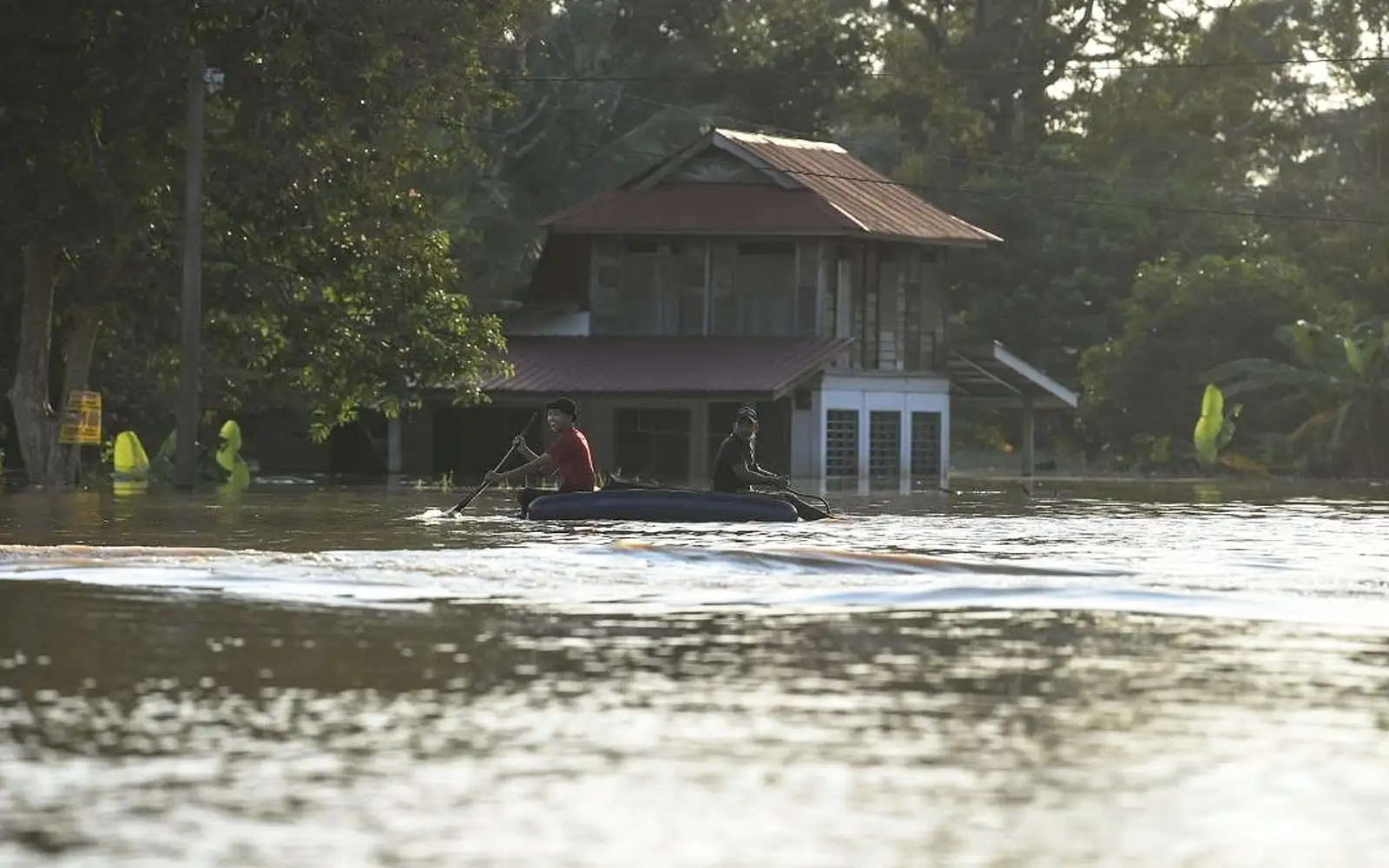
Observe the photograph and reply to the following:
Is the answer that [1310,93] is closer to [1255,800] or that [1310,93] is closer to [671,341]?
[671,341]

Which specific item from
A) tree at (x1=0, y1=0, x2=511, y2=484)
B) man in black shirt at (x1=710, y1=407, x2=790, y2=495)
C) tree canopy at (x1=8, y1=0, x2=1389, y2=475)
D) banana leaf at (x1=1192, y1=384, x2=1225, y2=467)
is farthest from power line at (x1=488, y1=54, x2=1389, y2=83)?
man in black shirt at (x1=710, y1=407, x2=790, y2=495)

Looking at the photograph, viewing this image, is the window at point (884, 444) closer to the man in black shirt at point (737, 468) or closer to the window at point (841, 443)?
the window at point (841, 443)

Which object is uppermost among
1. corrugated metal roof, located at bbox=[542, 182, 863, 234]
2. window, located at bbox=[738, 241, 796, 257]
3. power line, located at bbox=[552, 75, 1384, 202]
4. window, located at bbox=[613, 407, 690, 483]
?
power line, located at bbox=[552, 75, 1384, 202]

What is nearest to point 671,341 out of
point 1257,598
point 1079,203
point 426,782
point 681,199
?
point 681,199

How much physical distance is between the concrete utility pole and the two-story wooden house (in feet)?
53.1

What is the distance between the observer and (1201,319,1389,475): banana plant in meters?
64.8

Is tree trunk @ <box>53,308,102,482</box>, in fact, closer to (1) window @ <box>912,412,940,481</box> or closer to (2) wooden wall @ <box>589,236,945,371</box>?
(2) wooden wall @ <box>589,236,945,371</box>

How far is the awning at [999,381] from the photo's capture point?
62.9 meters

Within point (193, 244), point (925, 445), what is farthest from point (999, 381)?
point (193, 244)

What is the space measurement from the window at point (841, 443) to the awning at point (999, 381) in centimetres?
412

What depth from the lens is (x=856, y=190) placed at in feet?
206

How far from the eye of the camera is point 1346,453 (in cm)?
6606

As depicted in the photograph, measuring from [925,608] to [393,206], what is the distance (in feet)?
86.6

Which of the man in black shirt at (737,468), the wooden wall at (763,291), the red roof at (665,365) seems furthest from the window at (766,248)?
the man in black shirt at (737,468)
